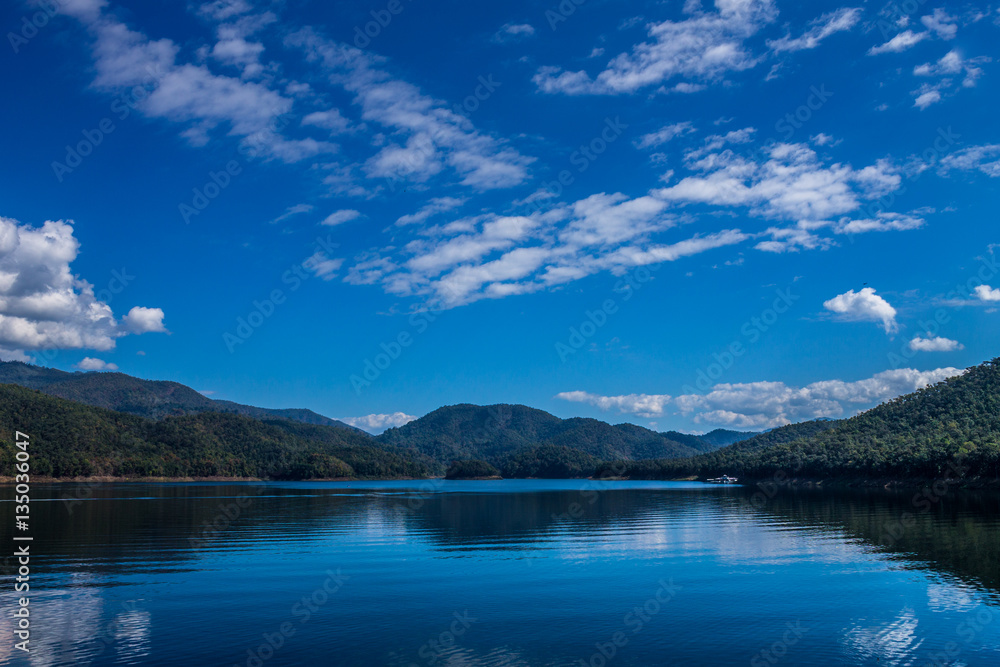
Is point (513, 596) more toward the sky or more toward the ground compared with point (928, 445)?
more toward the ground

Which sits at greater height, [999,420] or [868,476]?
[999,420]

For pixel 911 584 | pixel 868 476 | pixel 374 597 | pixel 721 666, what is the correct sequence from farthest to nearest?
1. pixel 868 476
2. pixel 911 584
3. pixel 374 597
4. pixel 721 666

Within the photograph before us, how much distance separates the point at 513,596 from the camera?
97.9 ft

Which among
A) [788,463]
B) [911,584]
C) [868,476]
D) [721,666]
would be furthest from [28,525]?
[788,463]

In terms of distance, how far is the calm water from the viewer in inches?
851

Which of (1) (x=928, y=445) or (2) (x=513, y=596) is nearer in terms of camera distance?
(2) (x=513, y=596)

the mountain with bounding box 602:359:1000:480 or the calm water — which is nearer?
the calm water

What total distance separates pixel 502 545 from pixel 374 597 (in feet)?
Answer: 66.9

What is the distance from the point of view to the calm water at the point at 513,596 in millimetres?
21625

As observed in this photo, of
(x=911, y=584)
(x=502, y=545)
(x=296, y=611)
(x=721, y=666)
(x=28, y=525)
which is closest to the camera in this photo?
(x=721, y=666)

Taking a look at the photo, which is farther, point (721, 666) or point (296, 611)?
point (296, 611)

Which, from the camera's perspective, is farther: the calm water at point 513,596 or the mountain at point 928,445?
the mountain at point 928,445

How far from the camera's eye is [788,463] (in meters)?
186

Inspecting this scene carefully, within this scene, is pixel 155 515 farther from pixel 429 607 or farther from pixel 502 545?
pixel 429 607
